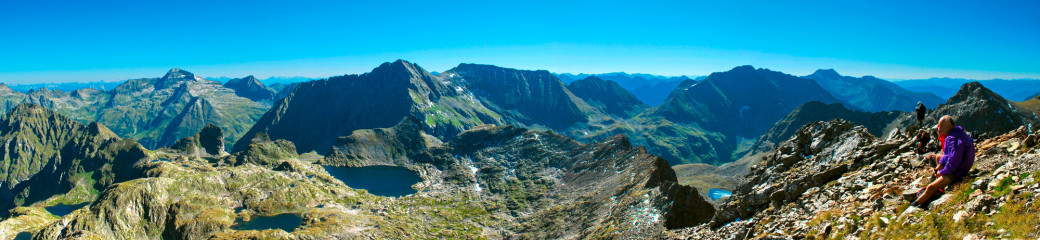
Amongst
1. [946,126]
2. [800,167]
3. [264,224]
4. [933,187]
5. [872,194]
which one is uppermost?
[946,126]

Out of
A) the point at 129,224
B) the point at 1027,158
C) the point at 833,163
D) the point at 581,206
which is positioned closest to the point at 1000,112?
the point at 581,206

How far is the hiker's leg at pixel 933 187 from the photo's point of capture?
777 inches

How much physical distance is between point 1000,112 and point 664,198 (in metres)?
192

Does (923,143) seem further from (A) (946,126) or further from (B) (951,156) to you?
(B) (951,156)

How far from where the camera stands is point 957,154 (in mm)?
19406

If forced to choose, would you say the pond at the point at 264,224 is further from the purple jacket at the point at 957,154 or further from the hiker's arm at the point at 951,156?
the purple jacket at the point at 957,154

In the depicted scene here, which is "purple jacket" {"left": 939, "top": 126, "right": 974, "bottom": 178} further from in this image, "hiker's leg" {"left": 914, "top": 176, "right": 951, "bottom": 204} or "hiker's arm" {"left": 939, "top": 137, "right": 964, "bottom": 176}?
"hiker's leg" {"left": 914, "top": 176, "right": 951, "bottom": 204}

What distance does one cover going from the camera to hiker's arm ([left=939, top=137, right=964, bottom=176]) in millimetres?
19391

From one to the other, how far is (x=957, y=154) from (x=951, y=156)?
0.90 feet

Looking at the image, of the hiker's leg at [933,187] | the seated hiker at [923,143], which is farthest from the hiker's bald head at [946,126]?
the seated hiker at [923,143]

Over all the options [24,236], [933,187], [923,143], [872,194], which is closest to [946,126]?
[933,187]

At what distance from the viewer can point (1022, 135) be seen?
24328 millimetres

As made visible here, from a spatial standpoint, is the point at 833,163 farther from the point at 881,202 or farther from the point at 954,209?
the point at 954,209

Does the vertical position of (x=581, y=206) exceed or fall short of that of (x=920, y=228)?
it falls short
